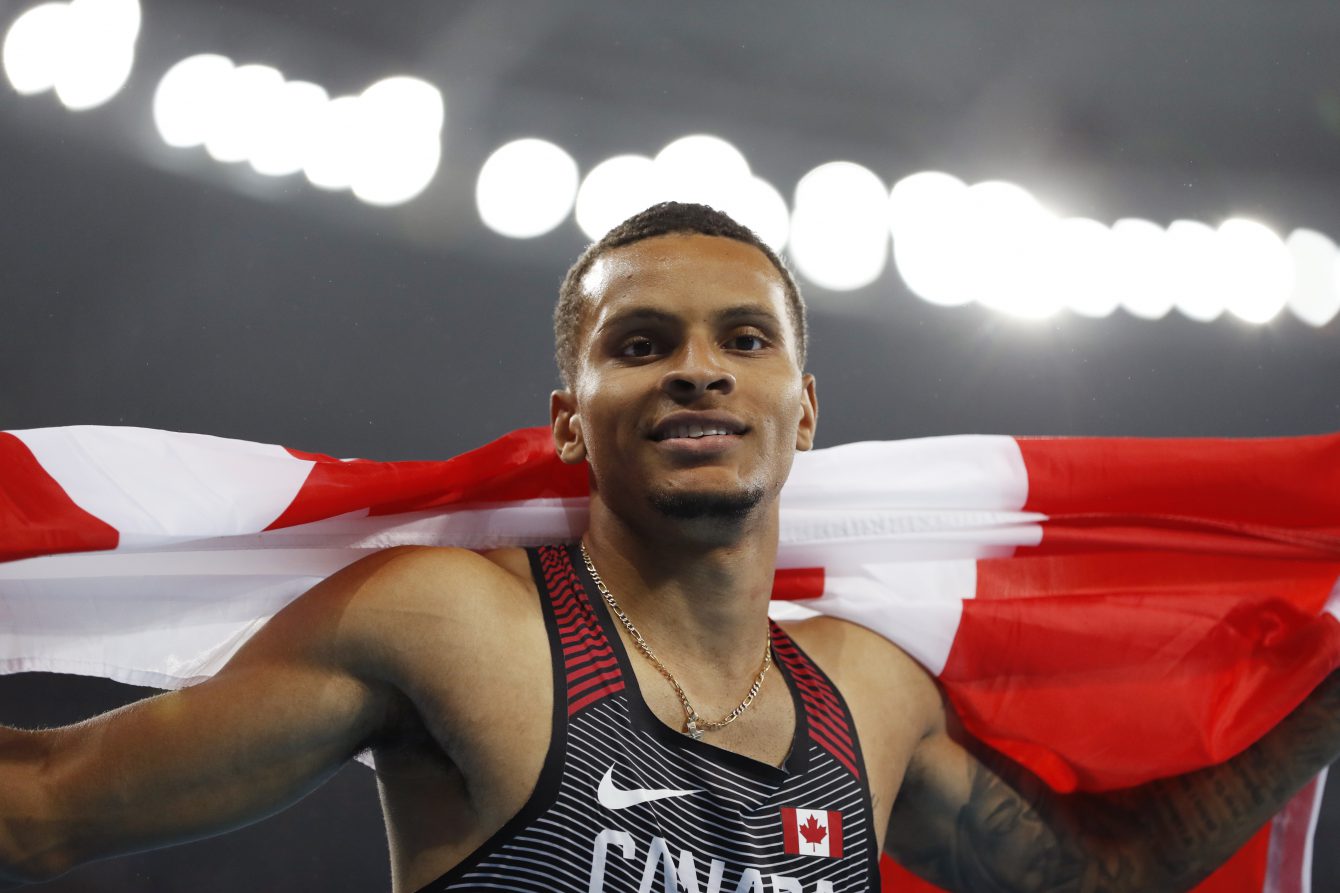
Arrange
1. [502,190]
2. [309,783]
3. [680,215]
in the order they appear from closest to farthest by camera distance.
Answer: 1. [309,783]
2. [680,215]
3. [502,190]

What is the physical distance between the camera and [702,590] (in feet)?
3.93

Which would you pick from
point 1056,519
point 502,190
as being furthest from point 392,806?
point 502,190

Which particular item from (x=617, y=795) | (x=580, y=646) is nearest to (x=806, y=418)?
(x=580, y=646)

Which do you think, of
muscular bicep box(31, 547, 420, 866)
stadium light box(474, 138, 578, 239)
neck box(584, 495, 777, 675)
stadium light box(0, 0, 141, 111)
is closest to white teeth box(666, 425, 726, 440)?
neck box(584, 495, 777, 675)

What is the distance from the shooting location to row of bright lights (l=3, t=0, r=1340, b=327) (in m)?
1.94

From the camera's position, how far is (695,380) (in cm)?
113

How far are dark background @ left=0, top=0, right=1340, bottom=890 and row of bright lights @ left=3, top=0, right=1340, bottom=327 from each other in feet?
0.10

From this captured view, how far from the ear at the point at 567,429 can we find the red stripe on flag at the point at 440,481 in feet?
0.11

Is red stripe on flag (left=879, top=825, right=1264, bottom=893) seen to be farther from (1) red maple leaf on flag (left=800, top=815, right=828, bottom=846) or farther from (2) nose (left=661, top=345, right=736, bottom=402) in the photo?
(2) nose (left=661, top=345, right=736, bottom=402)

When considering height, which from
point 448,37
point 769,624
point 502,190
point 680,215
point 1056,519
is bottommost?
point 769,624

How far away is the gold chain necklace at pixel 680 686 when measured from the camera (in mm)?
1129

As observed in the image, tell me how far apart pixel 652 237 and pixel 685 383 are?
246 millimetres

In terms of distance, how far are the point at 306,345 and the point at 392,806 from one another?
97cm

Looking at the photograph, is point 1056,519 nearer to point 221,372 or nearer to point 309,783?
point 309,783
